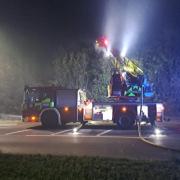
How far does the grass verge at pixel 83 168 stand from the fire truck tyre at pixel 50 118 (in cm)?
1312

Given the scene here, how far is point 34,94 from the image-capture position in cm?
2706

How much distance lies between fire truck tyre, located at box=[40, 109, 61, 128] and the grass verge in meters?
13.1

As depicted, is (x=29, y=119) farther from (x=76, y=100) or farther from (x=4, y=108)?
(x=4, y=108)

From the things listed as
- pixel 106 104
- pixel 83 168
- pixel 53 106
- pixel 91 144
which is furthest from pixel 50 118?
pixel 83 168

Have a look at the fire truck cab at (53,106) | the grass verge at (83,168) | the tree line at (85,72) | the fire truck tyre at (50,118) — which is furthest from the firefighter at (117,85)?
the grass verge at (83,168)

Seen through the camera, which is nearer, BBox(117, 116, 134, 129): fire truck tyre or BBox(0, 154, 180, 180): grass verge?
BBox(0, 154, 180, 180): grass verge

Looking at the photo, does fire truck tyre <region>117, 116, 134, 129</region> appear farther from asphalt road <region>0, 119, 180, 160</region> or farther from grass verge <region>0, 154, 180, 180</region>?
grass verge <region>0, 154, 180, 180</region>

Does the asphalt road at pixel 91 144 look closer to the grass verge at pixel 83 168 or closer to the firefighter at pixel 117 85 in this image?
the grass verge at pixel 83 168

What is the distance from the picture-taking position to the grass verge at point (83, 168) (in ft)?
34.8

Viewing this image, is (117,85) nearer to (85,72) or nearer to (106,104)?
(106,104)

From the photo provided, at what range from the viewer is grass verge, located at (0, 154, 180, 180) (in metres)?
10.6

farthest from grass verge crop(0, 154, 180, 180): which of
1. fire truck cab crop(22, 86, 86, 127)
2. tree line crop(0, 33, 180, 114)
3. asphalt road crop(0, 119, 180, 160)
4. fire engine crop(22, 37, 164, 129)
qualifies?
tree line crop(0, 33, 180, 114)

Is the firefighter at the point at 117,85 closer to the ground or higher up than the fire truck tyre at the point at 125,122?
higher up

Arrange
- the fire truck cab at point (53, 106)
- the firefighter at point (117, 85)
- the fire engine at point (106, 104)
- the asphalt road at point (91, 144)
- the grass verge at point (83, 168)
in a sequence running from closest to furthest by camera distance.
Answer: the grass verge at point (83, 168) < the asphalt road at point (91, 144) < the fire engine at point (106, 104) < the fire truck cab at point (53, 106) < the firefighter at point (117, 85)
